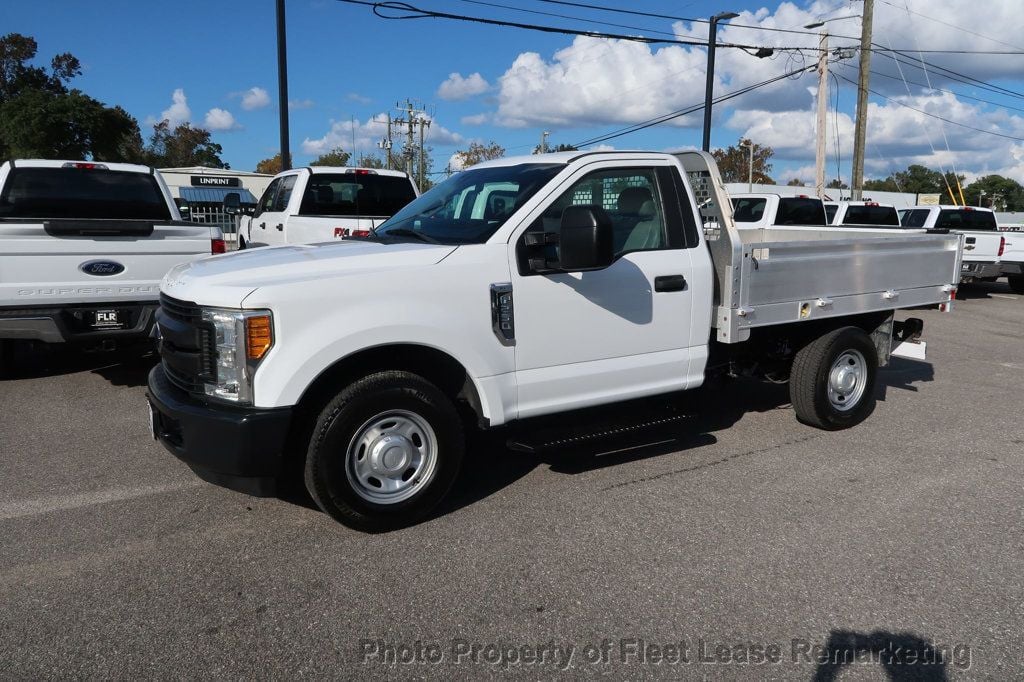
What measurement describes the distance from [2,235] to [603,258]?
4.87 metres

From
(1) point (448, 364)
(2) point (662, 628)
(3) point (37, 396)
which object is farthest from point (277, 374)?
(3) point (37, 396)

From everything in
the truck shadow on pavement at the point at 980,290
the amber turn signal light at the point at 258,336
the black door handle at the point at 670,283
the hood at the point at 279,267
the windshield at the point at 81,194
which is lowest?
the truck shadow on pavement at the point at 980,290

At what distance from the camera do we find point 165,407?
155 inches

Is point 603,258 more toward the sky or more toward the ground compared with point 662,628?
more toward the sky

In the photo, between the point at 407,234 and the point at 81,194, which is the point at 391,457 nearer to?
the point at 407,234

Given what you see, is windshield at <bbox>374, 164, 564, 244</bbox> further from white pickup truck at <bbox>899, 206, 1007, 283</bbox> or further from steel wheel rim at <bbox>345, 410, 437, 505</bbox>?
white pickup truck at <bbox>899, 206, 1007, 283</bbox>

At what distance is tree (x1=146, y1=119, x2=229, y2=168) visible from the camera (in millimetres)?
80750

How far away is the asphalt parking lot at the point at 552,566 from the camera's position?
10.0 feet

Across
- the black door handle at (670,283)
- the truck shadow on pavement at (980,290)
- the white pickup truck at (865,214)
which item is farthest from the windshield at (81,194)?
the truck shadow on pavement at (980,290)

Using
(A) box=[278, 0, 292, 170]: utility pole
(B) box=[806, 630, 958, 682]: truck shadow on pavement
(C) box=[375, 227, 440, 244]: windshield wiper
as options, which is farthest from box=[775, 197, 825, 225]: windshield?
(B) box=[806, 630, 958, 682]: truck shadow on pavement

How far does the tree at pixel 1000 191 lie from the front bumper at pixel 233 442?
91.1 metres

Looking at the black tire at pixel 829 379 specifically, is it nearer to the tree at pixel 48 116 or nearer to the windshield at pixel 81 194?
the windshield at pixel 81 194

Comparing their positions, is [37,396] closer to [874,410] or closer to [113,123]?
[874,410]

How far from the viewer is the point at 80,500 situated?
4.49 meters
